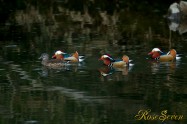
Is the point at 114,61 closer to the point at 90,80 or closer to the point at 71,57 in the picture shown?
the point at 71,57

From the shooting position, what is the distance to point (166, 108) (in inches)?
591

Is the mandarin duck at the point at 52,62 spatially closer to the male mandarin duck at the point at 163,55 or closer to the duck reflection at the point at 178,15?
the male mandarin duck at the point at 163,55

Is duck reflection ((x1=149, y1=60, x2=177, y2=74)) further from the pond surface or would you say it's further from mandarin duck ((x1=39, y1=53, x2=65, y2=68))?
mandarin duck ((x1=39, y1=53, x2=65, y2=68))

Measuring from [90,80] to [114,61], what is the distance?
2.42 meters

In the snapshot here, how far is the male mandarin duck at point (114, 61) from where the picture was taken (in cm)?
2036

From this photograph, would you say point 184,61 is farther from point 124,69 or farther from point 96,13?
point 96,13

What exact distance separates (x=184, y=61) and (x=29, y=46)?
701 cm

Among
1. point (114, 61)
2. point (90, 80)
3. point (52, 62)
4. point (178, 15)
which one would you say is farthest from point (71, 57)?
point (178, 15)

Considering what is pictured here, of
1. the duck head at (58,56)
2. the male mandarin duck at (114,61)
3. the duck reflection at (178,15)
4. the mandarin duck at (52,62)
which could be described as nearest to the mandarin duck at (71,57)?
the duck head at (58,56)

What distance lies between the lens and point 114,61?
812 inches

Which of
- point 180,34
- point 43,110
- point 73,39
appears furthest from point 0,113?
point 180,34

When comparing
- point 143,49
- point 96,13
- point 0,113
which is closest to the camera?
point 0,113

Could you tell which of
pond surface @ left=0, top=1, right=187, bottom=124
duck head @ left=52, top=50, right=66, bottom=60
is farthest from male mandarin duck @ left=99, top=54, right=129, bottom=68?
duck head @ left=52, top=50, right=66, bottom=60

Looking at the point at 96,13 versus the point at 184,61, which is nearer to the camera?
the point at 184,61
